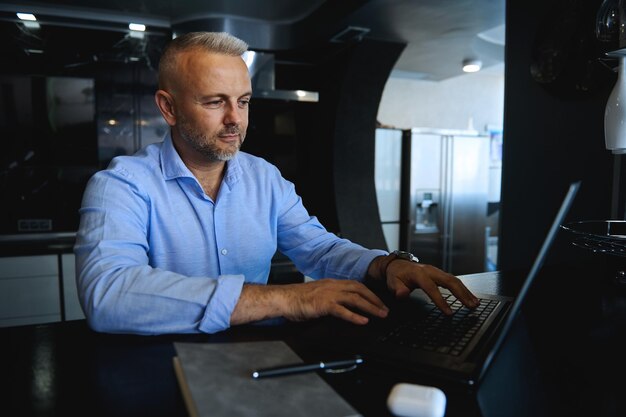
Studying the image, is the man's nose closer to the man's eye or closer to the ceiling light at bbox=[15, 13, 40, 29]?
the man's eye

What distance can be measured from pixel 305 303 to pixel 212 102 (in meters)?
0.67

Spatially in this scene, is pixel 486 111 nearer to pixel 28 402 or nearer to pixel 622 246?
pixel 622 246

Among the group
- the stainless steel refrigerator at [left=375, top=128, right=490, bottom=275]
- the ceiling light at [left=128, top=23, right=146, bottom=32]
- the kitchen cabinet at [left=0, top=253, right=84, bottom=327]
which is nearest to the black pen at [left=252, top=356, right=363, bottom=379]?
the kitchen cabinet at [left=0, top=253, right=84, bottom=327]

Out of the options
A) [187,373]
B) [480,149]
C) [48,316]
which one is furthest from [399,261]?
[480,149]

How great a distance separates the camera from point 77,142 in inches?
131

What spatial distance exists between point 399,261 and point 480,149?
4.31 metres

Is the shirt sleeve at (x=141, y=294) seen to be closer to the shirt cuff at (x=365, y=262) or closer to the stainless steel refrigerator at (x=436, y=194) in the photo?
the shirt cuff at (x=365, y=262)

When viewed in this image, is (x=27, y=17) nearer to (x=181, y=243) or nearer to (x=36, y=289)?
(x=36, y=289)

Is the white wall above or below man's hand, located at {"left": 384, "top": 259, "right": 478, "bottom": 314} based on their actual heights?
above

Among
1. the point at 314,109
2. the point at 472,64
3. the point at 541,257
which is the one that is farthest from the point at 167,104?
the point at 472,64

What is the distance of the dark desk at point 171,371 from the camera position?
0.60 metres

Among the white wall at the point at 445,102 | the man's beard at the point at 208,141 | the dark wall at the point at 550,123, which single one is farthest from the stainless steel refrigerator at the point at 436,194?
the man's beard at the point at 208,141

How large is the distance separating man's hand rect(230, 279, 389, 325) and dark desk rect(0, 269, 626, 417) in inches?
1.0

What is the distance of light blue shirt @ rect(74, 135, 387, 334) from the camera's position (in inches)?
33.9
